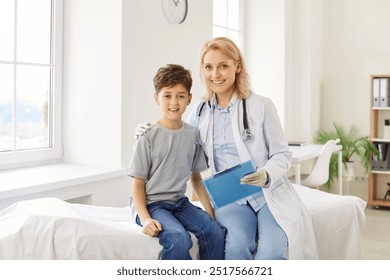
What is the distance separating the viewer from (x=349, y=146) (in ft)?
17.9

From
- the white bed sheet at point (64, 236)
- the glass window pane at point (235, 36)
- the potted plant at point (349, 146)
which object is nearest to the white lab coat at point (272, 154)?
the white bed sheet at point (64, 236)

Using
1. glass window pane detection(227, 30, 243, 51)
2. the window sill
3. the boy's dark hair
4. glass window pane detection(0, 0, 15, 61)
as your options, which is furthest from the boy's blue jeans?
glass window pane detection(227, 30, 243, 51)

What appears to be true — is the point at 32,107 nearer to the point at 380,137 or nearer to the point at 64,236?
the point at 64,236

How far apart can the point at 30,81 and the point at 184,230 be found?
1727mm

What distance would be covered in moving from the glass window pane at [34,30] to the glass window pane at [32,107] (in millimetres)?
77

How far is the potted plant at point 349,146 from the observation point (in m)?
5.34

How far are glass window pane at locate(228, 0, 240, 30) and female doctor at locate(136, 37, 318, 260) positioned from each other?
3.19 metres

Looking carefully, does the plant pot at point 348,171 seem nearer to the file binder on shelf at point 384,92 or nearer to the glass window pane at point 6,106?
the file binder on shelf at point 384,92

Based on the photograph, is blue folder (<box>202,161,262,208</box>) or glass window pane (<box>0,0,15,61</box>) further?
glass window pane (<box>0,0,15,61</box>)

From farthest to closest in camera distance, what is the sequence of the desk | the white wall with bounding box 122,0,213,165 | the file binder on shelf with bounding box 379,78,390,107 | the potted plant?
the potted plant
the file binder on shelf with bounding box 379,78,390,107
the desk
the white wall with bounding box 122,0,213,165

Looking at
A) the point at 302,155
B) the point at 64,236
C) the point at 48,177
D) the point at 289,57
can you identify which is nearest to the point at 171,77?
the point at 64,236

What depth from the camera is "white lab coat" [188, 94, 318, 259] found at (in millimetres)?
2078

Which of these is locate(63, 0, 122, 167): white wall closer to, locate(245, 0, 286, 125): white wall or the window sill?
the window sill
